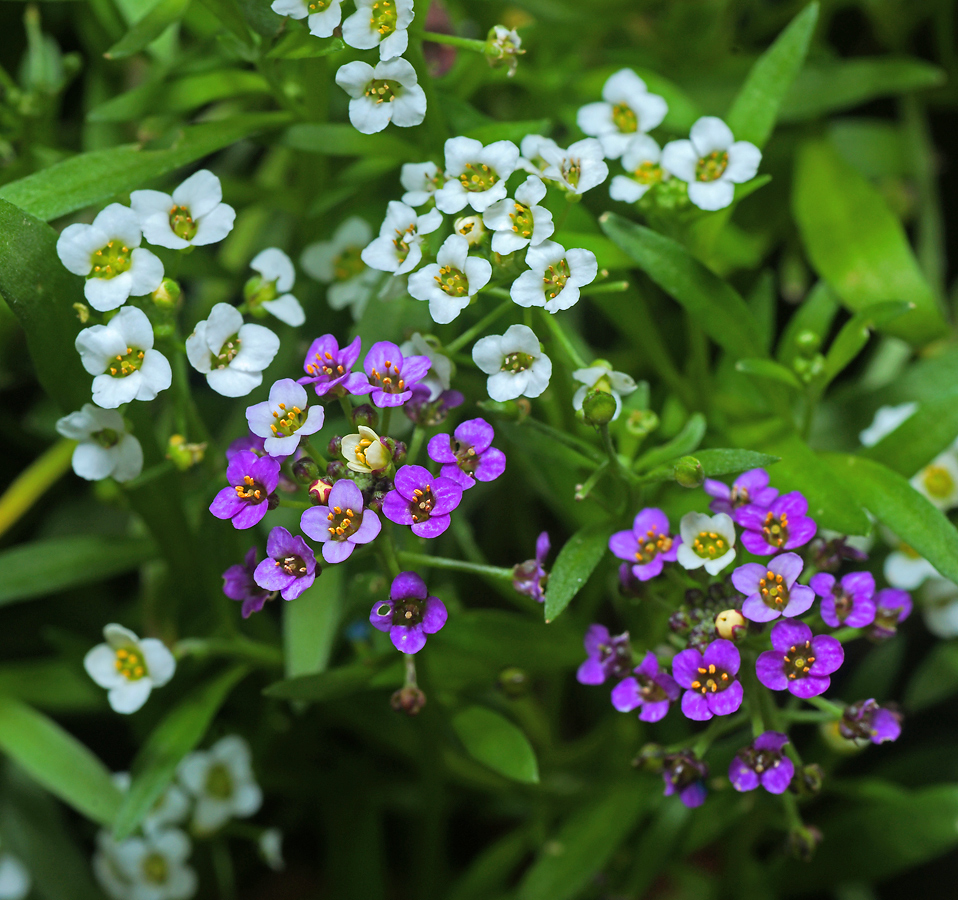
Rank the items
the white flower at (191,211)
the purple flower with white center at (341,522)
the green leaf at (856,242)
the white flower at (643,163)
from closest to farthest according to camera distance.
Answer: the purple flower with white center at (341,522) < the white flower at (191,211) < the white flower at (643,163) < the green leaf at (856,242)

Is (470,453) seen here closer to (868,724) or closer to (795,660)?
(795,660)

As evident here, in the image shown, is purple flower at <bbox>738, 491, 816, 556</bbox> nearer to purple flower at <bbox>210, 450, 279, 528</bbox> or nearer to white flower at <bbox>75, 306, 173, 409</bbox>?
purple flower at <bbox>210, 450, 279, 528</bbox>

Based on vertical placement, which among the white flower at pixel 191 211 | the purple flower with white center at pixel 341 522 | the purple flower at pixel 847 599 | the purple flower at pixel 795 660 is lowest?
the purple flower at pixel 847 599

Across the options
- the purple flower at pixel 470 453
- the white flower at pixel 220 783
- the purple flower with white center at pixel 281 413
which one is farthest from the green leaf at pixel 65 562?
the purple flower at pixel 470 453

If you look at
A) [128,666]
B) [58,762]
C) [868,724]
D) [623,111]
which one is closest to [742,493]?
[868,724]

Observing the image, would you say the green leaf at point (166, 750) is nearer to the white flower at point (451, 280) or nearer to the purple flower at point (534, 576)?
the purple flower at point (534, 576)

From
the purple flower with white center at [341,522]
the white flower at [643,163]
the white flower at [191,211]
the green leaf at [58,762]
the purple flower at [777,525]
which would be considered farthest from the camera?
→ the green leaf at [58,762]

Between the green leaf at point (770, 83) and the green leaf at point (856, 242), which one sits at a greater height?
the green leaf at point (770, 83)
